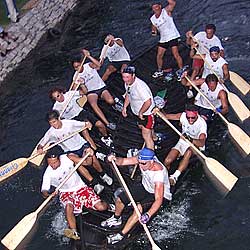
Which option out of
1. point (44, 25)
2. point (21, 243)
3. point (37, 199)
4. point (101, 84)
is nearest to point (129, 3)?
point (44, 25)

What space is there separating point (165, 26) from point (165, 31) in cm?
16

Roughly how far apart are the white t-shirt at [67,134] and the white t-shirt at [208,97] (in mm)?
3449

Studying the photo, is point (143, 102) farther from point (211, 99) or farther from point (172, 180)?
point (172, 180)

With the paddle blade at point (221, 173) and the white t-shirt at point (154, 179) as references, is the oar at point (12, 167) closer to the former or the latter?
the white t-shirt at point (154, 179)

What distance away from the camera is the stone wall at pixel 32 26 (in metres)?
23.7

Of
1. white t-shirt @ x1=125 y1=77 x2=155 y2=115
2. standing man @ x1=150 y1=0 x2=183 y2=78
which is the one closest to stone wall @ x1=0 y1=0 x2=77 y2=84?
standing man @ x1=150 y1=0 x2=183 y2=78

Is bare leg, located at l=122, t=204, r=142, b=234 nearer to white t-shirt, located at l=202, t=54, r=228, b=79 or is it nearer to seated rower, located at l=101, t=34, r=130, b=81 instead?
white t-shirt, located at l=202, t=54, r=228, b=79

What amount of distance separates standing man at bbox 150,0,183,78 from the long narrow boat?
313 millimetres

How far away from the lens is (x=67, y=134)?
15.2 metres

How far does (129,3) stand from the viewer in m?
26.9

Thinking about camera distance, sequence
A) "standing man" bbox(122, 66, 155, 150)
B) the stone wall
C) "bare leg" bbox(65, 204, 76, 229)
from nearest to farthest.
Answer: "bare leg" bbox(65, 204, 76, 229)
"standing man" bbox(122, 66, 155, 150)
the stone wall

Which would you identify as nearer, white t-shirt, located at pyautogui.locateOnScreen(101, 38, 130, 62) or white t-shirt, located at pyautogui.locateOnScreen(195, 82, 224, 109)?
white t-shirt, located at pyautogui.locateOnScreen(195, 82, 224, 109)

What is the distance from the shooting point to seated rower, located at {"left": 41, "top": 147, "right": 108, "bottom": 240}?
45.3 ft

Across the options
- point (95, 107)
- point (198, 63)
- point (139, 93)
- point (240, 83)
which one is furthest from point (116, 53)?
point (240, 83)
